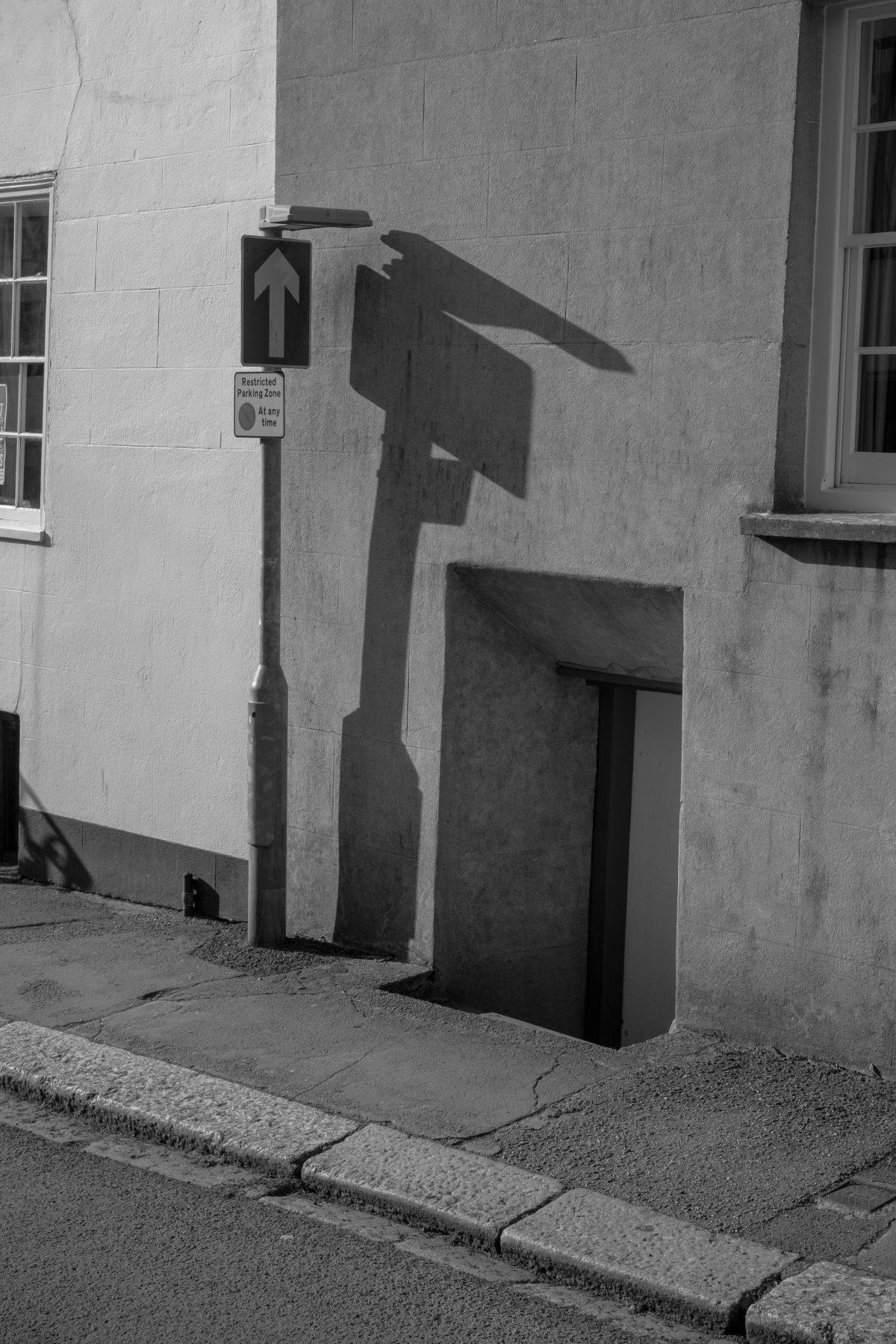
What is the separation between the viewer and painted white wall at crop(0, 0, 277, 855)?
899cm

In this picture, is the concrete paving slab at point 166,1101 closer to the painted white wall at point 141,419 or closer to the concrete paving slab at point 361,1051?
the concrete paving slab at point 361,1051

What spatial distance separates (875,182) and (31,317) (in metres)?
5.82

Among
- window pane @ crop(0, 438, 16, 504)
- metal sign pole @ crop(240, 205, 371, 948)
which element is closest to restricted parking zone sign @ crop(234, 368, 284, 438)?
metal sign pole @ crop(240, 205, 371, 948)

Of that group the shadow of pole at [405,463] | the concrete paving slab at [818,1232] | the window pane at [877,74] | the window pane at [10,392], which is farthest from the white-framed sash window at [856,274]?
the window pane at [10,392]

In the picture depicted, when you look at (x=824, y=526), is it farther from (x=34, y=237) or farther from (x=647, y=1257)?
(x=34, y=237)

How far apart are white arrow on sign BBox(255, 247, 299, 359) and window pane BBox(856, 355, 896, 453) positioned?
2.99 m

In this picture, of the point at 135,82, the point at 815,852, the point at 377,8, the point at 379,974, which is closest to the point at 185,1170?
the point at 379,974

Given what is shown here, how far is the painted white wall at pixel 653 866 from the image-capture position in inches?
331

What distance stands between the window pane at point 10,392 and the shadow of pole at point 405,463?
3.29 m

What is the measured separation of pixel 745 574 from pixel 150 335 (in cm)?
428

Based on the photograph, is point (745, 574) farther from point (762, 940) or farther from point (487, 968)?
point (487, 968)

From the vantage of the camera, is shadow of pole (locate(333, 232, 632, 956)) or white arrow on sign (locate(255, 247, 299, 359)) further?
white arrow on sign (locate(255, 247, 299, 359))

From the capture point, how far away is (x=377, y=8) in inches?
316

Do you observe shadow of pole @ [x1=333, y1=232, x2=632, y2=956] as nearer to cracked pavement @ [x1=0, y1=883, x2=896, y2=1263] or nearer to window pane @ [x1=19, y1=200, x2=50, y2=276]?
cracked pavement @ [x1=0, y1=883, x2=896, y2=1263]
